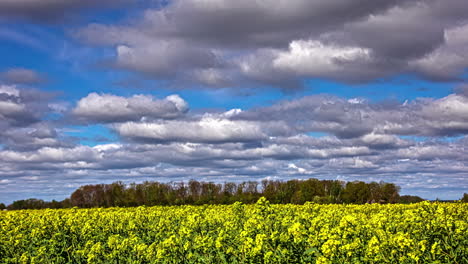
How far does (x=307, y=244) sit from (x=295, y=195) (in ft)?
189

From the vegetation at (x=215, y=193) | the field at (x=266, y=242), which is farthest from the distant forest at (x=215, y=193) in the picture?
the field at (x=266, y=242)

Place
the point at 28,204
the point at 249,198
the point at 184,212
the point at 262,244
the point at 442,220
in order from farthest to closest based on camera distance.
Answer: the point at 28,204, the point at 249,198, the point at 184,212, the point at 442,220, the point at 262,244

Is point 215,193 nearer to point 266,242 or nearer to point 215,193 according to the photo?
point 215,193

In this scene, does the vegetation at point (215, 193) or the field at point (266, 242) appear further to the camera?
the vegetation at point (215, 193)

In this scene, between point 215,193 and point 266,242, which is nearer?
point 266,242

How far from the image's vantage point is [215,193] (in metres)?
68.6

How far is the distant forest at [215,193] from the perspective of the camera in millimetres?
61188

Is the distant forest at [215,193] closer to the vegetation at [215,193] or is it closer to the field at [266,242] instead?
the vegetation at [215,193]

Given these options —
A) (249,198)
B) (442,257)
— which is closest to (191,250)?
(442,257)

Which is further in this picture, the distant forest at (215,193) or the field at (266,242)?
the distant forest at (215,193)

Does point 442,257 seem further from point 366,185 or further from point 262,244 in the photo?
point 366,185

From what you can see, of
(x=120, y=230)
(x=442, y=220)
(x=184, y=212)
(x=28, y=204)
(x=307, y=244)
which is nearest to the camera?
(x=307, y=244)

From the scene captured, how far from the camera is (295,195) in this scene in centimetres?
6562

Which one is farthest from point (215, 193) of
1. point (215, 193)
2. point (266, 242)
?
point (266, 242)
